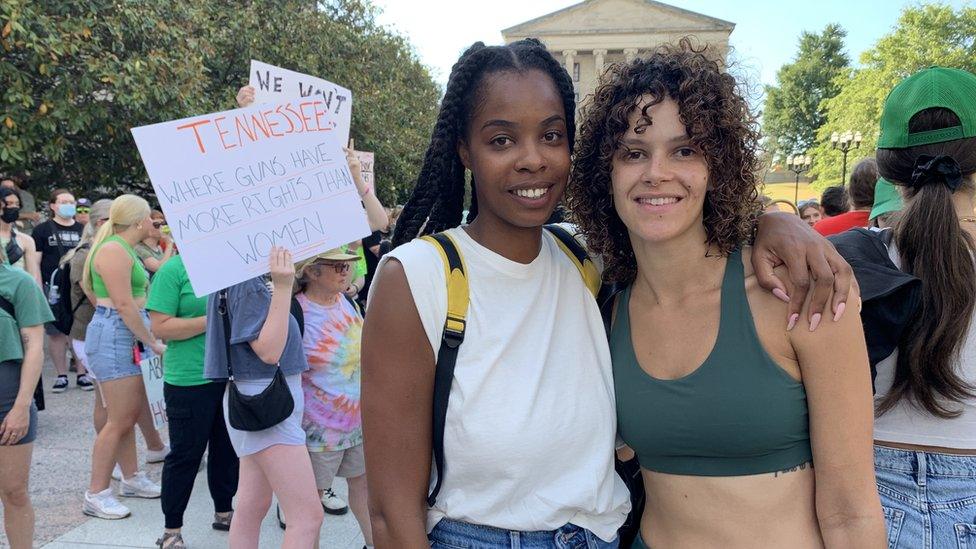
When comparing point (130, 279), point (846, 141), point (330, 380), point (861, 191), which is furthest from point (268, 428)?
point (846, 141)

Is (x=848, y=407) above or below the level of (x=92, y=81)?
below

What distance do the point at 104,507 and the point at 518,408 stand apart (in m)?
3.96

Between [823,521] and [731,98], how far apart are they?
1047mm

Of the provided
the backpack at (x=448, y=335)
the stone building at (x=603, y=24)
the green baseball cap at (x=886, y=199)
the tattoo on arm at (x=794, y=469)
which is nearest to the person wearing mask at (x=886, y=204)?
the green baseball cap at (x=886, y=199)

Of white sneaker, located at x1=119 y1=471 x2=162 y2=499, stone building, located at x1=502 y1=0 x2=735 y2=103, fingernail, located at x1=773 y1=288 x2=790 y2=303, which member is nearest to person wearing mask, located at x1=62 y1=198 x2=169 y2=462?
white sneaker, located at x1=119 y1=471 x2=162 y2=499

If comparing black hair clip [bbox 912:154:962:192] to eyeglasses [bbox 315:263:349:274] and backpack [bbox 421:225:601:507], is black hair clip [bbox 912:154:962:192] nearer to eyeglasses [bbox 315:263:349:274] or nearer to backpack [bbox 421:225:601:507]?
backpack [bbox 421:225:601:507]

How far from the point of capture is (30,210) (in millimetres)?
8836

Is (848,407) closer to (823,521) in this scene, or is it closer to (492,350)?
(823,521)

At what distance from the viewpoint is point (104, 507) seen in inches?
170

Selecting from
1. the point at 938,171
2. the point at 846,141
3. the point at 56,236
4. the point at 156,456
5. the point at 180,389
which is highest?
the point at 846,141

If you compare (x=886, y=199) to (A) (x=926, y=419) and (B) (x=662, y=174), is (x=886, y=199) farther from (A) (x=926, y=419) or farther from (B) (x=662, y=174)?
(B) (x=662, y=174)

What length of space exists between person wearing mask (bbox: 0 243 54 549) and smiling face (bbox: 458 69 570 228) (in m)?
2.77

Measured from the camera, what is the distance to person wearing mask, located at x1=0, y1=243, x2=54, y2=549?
125 inches

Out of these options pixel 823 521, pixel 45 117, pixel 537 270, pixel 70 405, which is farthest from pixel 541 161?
pixel 45 117
